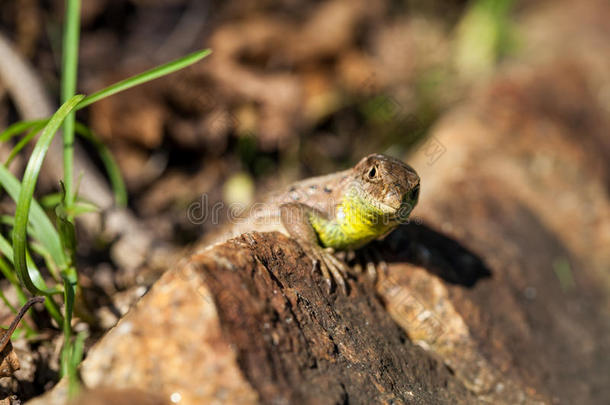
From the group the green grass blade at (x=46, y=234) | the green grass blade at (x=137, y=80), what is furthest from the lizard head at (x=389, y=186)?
the green grass blade at (x=46, y=234)

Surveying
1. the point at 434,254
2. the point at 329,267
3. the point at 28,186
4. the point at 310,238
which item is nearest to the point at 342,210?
the point at 310,238

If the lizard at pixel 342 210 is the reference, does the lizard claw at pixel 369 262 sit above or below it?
below

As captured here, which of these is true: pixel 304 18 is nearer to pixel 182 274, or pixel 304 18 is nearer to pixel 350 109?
pixel 350 109

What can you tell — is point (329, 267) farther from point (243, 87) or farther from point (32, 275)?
point (243, 87)

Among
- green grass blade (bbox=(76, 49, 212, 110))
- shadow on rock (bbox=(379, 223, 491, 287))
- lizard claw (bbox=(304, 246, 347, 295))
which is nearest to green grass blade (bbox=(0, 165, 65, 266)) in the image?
green grass blade (bbox=(76, 49, 212, 110))

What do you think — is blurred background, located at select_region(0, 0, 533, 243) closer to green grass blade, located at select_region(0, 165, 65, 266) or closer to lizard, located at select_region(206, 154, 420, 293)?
green grass blade, located at select_region(0, 165, 65, 266)

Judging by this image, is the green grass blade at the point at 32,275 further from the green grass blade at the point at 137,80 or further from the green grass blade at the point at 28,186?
the green grass blade at the point at 137,80
